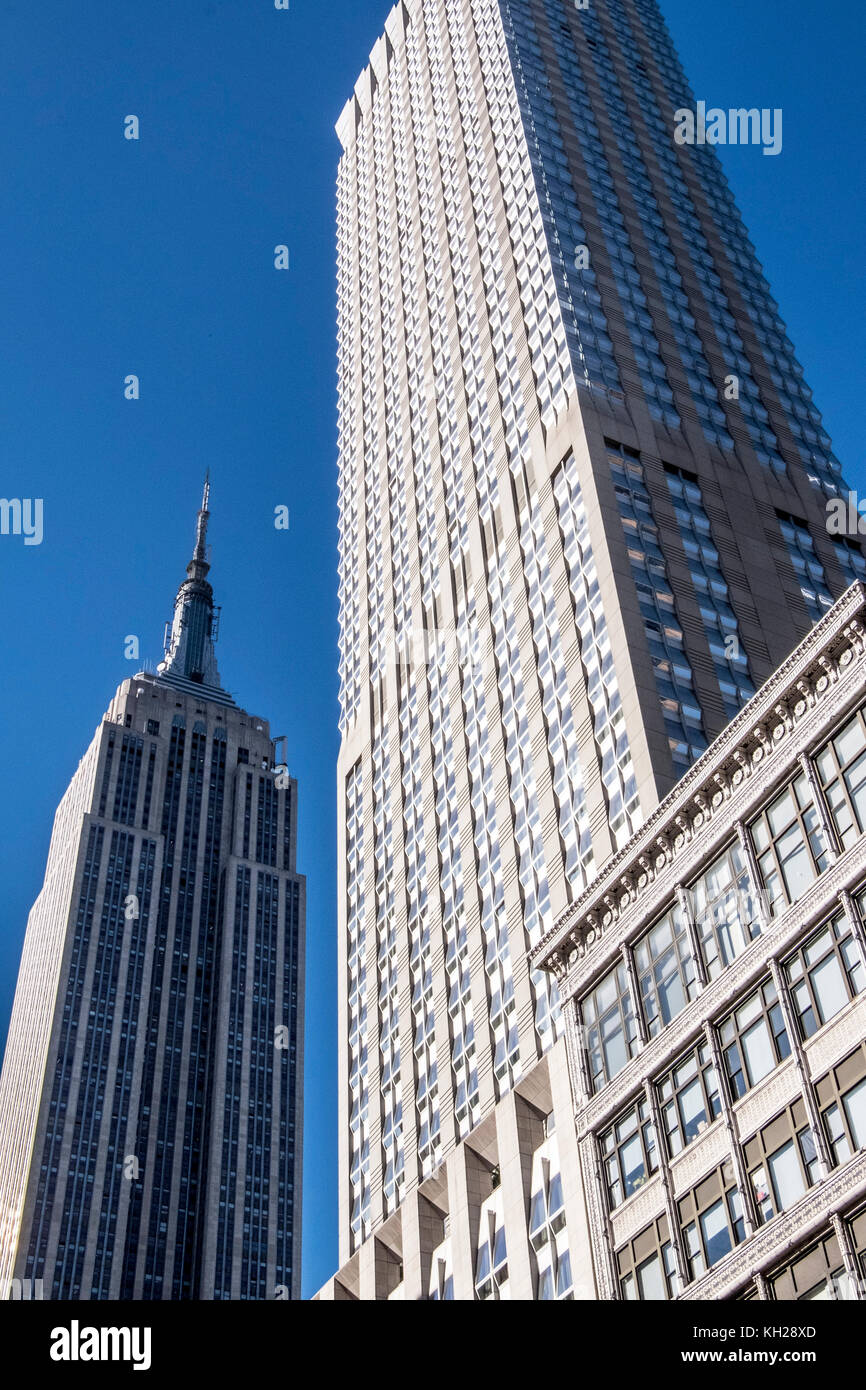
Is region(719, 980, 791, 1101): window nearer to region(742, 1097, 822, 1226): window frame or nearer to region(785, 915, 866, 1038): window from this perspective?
region(785, 915, 866, 1038): window

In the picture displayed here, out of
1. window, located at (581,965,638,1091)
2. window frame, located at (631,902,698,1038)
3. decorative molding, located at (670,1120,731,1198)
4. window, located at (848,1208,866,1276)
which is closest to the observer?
window, located at (848,1208,866,1276)

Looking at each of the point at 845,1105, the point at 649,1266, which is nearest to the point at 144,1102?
the point at 649,1266

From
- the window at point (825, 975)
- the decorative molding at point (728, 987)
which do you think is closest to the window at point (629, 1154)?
the decorative molding at point (728, 987)

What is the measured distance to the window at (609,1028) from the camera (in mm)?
50875

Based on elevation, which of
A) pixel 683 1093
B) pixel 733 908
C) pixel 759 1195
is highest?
pixel 733 908

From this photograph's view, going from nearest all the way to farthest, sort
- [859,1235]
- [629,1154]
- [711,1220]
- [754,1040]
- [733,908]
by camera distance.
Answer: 1. [859,1235]
2. [711,1220]
3. [754,1040]
4. [733,908]
5. [629,1154]

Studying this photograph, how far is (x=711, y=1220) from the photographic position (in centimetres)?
4397

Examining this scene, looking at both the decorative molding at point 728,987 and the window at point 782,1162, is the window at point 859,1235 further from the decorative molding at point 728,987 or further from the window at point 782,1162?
the decorative molding at point 728,987

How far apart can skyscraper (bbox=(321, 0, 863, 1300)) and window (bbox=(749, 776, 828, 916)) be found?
40.8 feet

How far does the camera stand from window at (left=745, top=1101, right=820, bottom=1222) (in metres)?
A: 40.8

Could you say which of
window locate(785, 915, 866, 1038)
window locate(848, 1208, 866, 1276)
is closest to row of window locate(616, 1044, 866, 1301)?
window locate(848, 1208, 866, 1276)

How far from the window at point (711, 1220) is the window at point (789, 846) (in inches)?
304

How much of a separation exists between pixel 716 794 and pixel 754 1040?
339 inches

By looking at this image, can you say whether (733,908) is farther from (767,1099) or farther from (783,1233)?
(783,1233)
